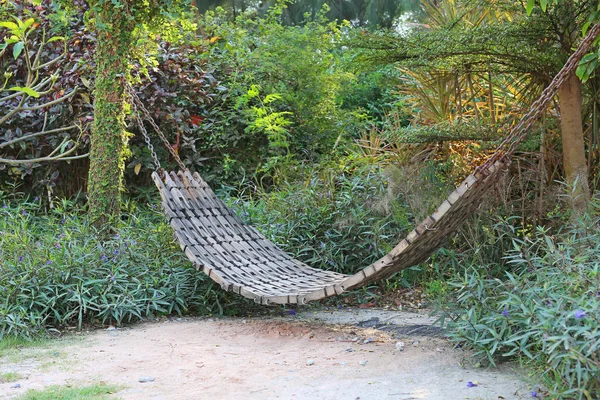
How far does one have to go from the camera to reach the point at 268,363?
326cm

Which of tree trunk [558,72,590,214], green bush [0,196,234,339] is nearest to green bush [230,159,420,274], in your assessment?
green bush [0,196,234,339]

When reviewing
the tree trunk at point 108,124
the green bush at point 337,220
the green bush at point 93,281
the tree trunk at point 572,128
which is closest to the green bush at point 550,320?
the tree trunk at point 572,128

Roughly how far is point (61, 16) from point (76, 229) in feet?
5.07

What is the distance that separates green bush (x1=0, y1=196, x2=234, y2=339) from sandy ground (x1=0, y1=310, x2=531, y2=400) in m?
0.20

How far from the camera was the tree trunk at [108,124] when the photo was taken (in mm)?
4770

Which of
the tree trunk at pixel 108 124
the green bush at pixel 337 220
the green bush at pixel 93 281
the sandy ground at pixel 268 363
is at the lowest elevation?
the sandy ground at pixel 268 363

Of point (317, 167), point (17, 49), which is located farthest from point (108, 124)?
point (317, 167)

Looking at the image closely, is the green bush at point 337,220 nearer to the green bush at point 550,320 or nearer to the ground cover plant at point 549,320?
the ground cover plant at point 549,320

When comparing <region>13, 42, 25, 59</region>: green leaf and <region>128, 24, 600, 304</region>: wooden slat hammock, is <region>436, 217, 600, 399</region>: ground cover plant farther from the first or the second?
<region>13, 42, 25, 59</region>: green leaf

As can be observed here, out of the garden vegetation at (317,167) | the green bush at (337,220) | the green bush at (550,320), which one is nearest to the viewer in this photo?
the green bush at (550,320)

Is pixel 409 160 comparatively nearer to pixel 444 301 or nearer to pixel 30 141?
pixel 444 301

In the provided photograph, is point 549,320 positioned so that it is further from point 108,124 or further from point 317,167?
point 317,167

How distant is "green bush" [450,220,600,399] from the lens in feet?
7.67

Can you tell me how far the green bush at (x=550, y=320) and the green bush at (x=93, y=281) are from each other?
183cm
